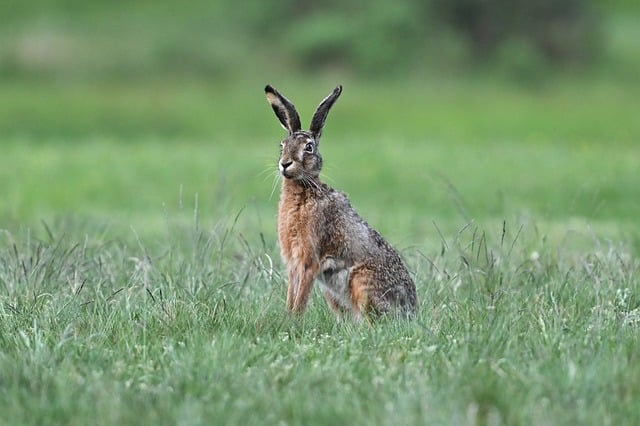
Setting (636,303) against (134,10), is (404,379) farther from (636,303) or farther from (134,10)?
(134,10)

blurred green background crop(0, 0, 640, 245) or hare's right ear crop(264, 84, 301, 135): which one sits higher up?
blurred green background crop(0, 0, 640, 245)

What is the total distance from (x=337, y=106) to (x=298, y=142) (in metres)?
20.6

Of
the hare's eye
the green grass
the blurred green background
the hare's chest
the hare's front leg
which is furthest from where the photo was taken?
the blurred green background

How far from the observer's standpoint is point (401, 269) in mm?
7844

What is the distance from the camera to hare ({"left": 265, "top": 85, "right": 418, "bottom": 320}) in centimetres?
768

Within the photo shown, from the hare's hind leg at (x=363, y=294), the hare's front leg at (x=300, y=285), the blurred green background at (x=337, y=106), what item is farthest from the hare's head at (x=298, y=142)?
the blurred green background at (x=337, y=106)

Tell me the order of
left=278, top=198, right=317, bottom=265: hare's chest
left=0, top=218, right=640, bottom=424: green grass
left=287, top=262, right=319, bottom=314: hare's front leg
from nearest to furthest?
left=0, top=218, right=640, bottom=424: green grass < left=287, top=262, right=319, bottom=314: hare's front leg < left=278, top=198, right=317, bottom=265: hare's chest

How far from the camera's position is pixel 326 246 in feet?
25.9

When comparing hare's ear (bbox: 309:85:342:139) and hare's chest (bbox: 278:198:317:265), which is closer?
hare's chest (bbox: 278:198:317:265)

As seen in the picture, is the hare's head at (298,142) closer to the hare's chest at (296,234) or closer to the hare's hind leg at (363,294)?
the hare's chest at (296,234)

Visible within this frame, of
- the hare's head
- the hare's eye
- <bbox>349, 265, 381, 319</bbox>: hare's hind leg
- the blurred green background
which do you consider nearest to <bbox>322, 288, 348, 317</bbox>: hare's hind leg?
<bbox>349, 265, 381, 319</bbox>: hare's hind leg

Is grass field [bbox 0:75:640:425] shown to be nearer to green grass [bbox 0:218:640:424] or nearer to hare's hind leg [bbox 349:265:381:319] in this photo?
green grass [bbox 0:218:640:424]

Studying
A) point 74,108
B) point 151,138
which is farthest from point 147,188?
point 74,108

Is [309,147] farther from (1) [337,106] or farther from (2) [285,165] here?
(1) [337,106]
